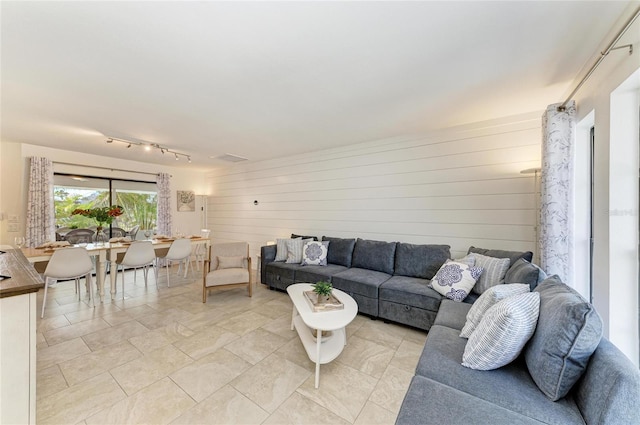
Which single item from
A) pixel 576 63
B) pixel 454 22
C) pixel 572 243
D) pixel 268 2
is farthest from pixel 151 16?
pixel 572 243

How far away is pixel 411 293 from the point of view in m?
2.73

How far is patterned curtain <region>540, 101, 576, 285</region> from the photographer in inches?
84.1

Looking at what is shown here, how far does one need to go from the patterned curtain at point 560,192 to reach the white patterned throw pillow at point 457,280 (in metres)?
0.60

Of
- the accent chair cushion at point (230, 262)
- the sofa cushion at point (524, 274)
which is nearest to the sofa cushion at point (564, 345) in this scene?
the sofa cushion at point (524, 274)

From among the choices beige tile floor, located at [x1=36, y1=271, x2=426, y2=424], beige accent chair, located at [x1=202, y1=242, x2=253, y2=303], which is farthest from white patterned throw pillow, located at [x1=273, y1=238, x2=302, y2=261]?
beige tile floor, located at [x1=36, y1=271, x2=426, y2=424]

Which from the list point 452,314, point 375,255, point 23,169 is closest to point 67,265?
point 23,169

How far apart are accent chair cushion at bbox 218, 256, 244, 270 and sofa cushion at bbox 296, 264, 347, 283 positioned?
101cm

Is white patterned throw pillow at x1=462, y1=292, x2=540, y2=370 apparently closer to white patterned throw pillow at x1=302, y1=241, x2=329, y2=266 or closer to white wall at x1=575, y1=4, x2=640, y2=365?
white wall at x1=575, y1=4, x2=640, y2=365

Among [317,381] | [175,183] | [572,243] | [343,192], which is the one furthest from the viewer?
[175,183]

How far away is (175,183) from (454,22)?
6456 millimetres

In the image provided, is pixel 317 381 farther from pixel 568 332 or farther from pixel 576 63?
pixel 576 63

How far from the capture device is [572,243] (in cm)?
215

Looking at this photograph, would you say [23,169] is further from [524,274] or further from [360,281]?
[524,274]

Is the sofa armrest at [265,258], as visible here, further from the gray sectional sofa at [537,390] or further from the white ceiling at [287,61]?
the gray sectional sofa at [537,390]
